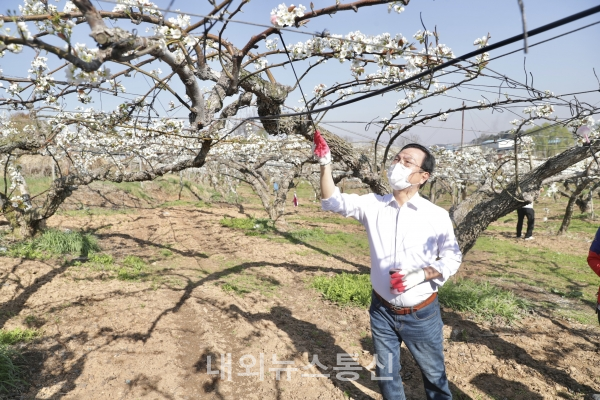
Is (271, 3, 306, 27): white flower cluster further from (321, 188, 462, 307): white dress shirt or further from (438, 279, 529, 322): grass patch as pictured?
(438, 279, 529, 322): grass patch

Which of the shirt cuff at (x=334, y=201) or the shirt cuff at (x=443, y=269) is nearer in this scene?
the shirt cuff at (x=443, y=269)

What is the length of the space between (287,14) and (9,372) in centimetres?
327

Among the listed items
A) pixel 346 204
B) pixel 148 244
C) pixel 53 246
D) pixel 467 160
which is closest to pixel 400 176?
pixel 346 204

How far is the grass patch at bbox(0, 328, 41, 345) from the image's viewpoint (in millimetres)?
3184

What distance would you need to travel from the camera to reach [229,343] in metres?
3.51

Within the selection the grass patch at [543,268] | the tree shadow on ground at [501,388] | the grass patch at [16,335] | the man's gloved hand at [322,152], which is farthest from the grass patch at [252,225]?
the man's gloved hand at [322,152]

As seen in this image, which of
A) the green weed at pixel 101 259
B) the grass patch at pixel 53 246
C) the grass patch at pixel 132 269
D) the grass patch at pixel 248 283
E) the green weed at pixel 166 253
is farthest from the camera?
the green weed at pixel 166 253

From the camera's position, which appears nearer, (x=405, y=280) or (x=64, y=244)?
(x=405, y=280)

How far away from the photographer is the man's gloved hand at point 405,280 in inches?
74.9

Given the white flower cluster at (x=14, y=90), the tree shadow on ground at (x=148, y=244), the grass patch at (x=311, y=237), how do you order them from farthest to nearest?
1. the grass patch at (x=311, y=237)
2. the tree shadow on ground at (x=148, y=244)
3. the white flower cluster at (x=14, y=90)

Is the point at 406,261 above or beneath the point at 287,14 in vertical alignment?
beneath

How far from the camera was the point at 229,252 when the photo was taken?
727cm

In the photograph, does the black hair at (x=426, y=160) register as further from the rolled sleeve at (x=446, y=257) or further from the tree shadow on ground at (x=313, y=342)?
the tree shadow on ground at (x=313, y=342)

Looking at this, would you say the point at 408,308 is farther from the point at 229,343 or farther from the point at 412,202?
the point at 229,343
